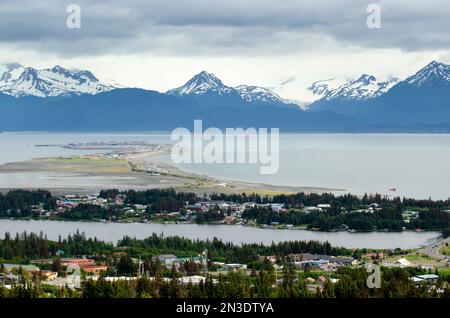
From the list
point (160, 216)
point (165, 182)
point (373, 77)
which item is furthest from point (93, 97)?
point (160, 216)

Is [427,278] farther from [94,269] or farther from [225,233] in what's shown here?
[225,233]

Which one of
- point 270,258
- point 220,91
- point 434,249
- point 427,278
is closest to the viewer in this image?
point 427,278

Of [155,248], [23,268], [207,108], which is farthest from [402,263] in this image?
[207,108]

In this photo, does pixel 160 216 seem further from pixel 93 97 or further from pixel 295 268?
pixel 93 97

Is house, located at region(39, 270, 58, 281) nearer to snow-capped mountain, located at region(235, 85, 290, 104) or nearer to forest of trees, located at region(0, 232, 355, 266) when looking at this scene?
forest of trees, located at region(0, 232, 355, 266)

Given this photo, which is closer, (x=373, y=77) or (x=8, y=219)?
(x=8, y=219)
